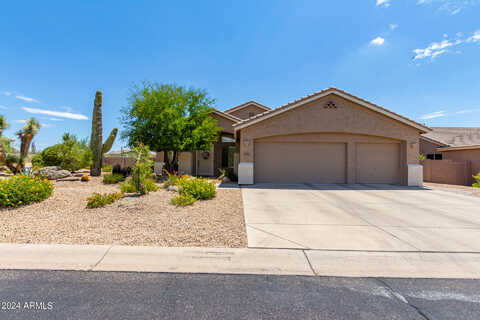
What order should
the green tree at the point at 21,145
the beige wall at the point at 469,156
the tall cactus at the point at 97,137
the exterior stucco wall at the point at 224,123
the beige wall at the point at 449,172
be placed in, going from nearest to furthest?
the tall cactus at the point at 97,137, the green tree at the point at 21,145, the beige wall at the point at 449,172, the beige wall at the point at 469,156, the exterior stucco wall at the point at 224,123

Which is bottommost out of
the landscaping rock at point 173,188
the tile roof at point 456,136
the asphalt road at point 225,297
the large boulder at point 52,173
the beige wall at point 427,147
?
the asphalt road at point 225,297

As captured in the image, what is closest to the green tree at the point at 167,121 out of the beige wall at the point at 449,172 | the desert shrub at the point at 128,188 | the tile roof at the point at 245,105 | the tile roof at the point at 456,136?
the desert shrub at the point at 128,188

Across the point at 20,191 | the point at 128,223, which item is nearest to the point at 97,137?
the point at 20,191

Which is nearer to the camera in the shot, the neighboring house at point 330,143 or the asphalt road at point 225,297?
the asphalt road at point 225,297

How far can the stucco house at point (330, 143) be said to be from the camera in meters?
12.0

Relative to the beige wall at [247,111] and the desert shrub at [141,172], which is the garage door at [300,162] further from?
the beige wall at [247,111]

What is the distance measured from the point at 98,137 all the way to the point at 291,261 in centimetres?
1420

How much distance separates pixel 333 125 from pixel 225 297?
11.4 m

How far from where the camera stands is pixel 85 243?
405 cm

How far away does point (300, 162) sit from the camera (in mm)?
12375

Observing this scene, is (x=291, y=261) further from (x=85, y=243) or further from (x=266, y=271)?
(x=85, y=243)

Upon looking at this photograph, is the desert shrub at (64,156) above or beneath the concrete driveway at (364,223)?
above

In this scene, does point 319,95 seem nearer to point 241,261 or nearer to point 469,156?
point 241,261

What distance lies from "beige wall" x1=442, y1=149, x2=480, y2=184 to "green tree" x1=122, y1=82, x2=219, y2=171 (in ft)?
62.8
